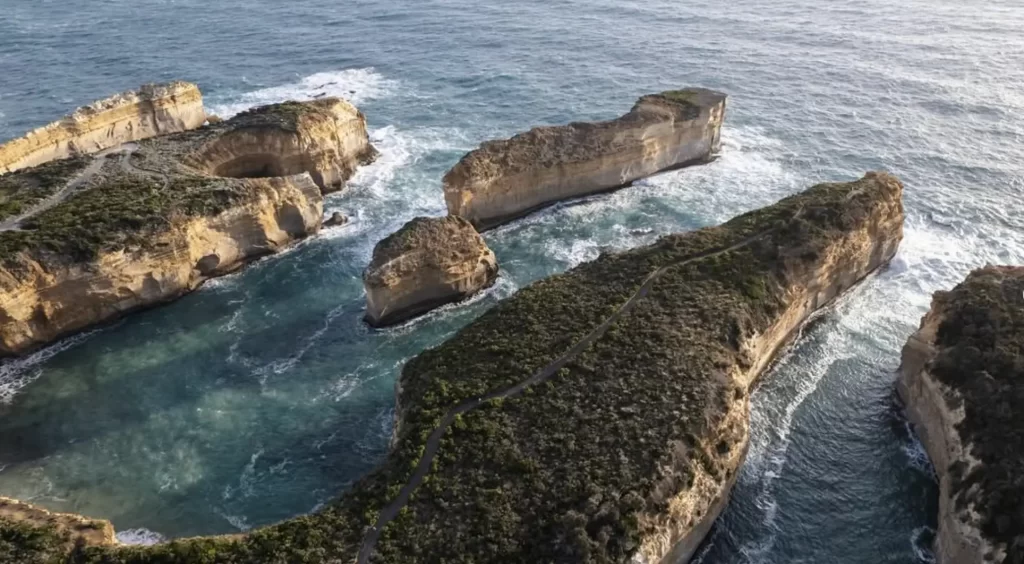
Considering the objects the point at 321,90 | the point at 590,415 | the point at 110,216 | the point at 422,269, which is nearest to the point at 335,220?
the point at 422,269

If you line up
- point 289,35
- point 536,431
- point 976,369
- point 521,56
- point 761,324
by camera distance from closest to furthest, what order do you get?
1. point 536,431
2. point 976,369
3. point 761,324
4. point 521,56
5. point 289,35

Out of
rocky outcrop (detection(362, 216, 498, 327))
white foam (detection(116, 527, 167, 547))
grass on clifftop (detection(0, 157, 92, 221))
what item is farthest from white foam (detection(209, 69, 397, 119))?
white foam (detection(116, 527, 167, 547))

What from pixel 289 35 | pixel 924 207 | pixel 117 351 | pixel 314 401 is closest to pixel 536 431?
pixel 314 401

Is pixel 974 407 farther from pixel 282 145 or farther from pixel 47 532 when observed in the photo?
pixel 282 145

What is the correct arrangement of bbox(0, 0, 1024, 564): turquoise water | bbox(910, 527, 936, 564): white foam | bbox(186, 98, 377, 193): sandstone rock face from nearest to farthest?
bbox(910, 527, 936, 564): white foam, bbox(0, 0, 1024, 564): turquoise water, bbox(186, 98, 377, 193): sandstone rock face

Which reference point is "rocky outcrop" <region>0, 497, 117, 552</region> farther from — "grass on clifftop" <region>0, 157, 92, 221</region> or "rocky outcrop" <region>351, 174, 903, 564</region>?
"grass on clifftop" <region>0, 157, 92, 221</region>

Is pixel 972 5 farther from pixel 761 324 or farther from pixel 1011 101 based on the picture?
pixel 761 324
